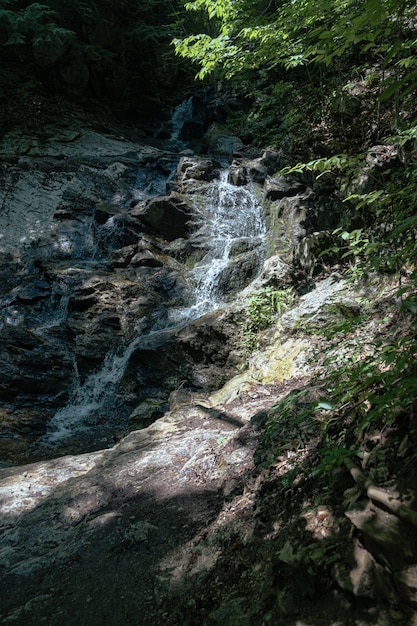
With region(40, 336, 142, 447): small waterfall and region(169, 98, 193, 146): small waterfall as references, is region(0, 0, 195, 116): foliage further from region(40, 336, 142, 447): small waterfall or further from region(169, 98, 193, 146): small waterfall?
region(40, 336, 142, 447): small waterfall

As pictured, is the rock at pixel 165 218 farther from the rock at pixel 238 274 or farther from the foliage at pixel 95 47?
the foliage at pixel 95 47

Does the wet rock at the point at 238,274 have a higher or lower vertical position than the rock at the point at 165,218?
lower

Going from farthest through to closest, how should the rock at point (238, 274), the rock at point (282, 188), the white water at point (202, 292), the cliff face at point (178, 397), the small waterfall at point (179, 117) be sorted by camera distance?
the small waterfall at point (179, 117)
the rock at point (282, 188)
the rock at point (238, 274)
the white water at point (202, 292)
the cliff face at point (178, 397)

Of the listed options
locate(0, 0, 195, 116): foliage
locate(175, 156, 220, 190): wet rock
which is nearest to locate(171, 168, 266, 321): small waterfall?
locate(175, 156, 220, 190): wet rock

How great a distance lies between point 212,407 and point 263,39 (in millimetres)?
6521

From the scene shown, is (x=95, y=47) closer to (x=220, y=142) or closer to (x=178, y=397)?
(x=220, y=142)

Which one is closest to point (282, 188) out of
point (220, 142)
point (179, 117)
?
point (220, 142)

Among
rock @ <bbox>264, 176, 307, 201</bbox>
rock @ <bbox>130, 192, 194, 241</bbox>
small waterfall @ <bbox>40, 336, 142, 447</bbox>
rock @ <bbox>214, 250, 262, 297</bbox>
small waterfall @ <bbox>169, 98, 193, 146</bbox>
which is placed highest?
small waterfall @ <bbox>169, 98, 193, 146</bbox>

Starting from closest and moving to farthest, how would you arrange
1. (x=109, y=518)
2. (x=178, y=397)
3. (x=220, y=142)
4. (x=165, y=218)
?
1. (x=109, y=518)
2. (x=178, y=397)
3. (x=165, y=218)
4. (x=220, y=142)

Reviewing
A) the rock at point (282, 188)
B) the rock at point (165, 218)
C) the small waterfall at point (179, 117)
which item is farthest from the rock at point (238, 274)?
the small waterfall at point (179, 117)

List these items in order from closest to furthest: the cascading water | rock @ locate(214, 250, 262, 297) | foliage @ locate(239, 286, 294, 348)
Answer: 1. foliage @ locate(239, 286, 294, 348)
2. the cascading water
3. rock @ locate(214, 250, 262, 297)

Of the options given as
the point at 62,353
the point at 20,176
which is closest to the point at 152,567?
the point at 62,353

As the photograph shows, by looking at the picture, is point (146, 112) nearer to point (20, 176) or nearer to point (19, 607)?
point (20, 176)

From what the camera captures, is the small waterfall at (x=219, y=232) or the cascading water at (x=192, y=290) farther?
the small waterfall at (x=219, y=232)
